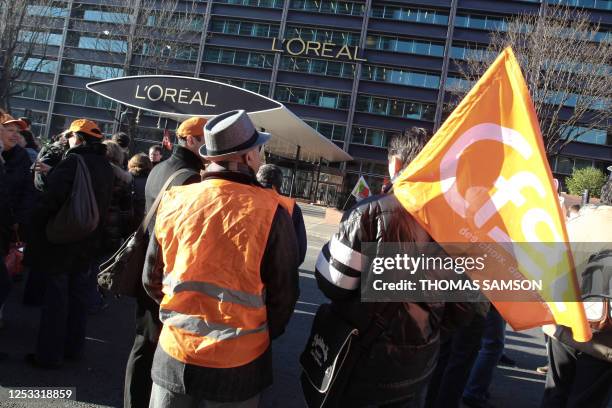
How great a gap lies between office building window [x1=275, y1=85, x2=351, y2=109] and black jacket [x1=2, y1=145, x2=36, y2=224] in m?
37.9

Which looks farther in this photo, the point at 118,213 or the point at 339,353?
the point at 118,213

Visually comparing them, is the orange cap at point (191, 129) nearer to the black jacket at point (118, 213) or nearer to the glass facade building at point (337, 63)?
the black jacket at point (118, 213)

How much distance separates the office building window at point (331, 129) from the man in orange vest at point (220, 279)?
3885cm

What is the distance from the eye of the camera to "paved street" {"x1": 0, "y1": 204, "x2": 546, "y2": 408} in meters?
3.46

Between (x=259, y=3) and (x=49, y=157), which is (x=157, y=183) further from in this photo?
(x=259, y=3)

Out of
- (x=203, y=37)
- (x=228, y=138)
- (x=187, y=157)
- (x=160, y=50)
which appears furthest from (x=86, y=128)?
(x=203, y=37)

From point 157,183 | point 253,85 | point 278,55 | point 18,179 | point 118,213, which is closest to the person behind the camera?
point 157,183

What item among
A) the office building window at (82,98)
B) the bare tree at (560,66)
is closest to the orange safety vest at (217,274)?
the bare tree at (560,66)

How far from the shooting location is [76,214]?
357 centimetres

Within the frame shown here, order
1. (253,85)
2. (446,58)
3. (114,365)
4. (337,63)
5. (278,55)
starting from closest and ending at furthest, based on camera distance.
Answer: (114,365) → (446,58) → (337,63) → (278,55) → (253,85)

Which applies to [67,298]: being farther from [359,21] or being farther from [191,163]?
[359,21]

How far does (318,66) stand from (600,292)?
1612 inches

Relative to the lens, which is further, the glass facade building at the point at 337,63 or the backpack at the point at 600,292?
the glass facade building at the point at 337,63

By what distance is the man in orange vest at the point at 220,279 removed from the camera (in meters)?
1.88
